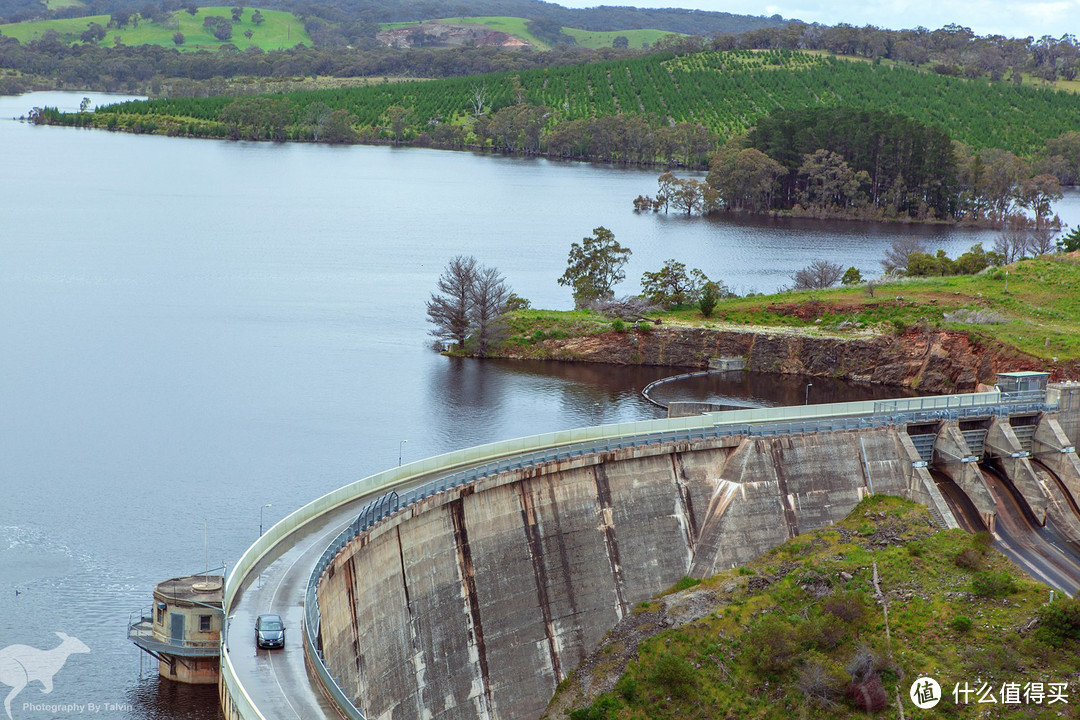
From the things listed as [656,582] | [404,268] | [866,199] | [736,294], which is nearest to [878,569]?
[656,582]

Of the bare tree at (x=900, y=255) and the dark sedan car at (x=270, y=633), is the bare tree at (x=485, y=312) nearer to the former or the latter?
the bare tree at (x=900, y=255)

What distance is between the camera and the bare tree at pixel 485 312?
351ft

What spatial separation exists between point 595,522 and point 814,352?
50.0 m

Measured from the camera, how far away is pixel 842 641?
170ft

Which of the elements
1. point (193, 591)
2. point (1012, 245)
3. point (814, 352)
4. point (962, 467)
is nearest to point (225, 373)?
point (814, 352)

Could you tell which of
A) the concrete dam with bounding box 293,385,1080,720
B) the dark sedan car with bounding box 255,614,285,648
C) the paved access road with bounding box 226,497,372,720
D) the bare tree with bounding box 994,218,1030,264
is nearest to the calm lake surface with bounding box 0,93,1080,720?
the paved access road with bounding box 226,497,372,720

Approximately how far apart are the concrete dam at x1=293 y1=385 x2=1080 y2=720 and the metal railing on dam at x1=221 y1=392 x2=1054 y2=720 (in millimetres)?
122

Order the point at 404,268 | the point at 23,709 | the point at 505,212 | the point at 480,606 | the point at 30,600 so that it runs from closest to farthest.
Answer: the point at 23,709 → the point at 480,606 → the point at 30,600 → the point at 404,268 → the point at 505,212

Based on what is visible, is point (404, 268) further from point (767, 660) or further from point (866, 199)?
point (767, 660)

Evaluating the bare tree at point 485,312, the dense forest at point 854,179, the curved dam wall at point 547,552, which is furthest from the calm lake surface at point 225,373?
the dense forest at point 854,179

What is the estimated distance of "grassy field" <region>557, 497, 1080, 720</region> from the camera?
4928 centimetres

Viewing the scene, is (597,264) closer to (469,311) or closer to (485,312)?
(485,312)

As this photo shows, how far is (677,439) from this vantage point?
63.5m

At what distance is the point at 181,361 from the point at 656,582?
51219mm
